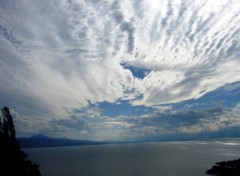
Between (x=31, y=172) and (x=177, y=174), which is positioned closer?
(x=31, y=172)

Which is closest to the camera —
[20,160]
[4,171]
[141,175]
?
[4,171]

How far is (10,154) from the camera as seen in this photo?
44.7m

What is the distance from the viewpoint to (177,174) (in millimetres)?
118625

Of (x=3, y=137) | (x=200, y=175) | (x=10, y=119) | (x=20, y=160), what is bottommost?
(x=200, y=175)

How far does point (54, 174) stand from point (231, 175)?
9617 cm

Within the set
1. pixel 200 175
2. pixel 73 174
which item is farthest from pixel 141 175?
pixel 73 174

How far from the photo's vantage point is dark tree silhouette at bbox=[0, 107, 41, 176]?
43031 millimetres

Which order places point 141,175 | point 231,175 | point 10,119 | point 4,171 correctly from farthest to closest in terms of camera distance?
point 141,175 < point 231,175 < point 10,119 < point 4,171

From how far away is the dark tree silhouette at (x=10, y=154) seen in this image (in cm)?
4303

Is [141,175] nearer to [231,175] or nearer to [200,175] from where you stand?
[200,175]

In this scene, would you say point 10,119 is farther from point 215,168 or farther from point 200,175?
point 215,168

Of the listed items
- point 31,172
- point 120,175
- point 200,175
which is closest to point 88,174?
point 120,175

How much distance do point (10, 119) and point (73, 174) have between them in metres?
91.9

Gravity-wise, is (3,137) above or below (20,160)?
above
